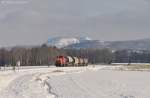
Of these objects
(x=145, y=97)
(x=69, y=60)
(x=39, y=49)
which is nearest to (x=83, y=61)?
(x=69, y=60)

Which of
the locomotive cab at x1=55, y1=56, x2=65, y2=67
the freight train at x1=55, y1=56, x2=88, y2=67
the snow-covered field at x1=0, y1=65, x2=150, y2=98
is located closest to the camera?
the snow-covered field at x1=0, y1=65, x2=150, y2=98

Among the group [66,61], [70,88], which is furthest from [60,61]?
[70,88]

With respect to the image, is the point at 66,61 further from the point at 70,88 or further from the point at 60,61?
the point at 70,88

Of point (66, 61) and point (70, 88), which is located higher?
point (66, 61)

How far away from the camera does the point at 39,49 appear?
186875 mm

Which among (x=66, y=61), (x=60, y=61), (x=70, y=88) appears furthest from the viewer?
(x=66, y=61)

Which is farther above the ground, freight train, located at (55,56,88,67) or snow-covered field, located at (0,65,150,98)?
freight train, located at (55,56,88,67)

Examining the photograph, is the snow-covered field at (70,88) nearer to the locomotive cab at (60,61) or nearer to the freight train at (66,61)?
the locomotive cab at (60,61)

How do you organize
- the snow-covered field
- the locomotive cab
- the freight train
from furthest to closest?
the freight train, the locomotive cab, the snow-covered field

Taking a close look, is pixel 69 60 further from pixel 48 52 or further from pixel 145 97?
pixel 145 97

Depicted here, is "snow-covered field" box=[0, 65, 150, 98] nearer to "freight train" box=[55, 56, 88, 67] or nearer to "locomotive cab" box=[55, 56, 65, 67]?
"locomotive cab" box=[55, 56, 65, 67]

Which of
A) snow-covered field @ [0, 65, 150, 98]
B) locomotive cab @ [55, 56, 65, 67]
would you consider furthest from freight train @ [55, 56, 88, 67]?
snow-covered field @ [0, 65, 150, 98]

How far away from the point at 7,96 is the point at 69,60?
8851 centimetres

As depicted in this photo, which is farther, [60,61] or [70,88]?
[60,61]
